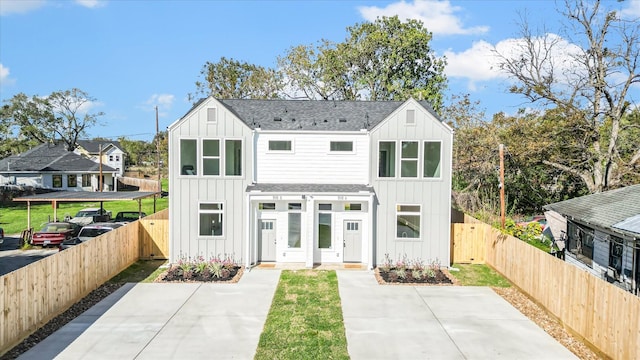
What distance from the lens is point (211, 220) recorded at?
1641 cm

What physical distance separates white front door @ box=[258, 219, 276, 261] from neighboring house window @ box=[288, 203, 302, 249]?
2.28 feet

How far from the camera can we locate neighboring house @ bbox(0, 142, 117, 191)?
135 feet

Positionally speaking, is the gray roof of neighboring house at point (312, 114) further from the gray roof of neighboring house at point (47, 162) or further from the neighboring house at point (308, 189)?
the gray roof of neighboring house at point (47, 162)

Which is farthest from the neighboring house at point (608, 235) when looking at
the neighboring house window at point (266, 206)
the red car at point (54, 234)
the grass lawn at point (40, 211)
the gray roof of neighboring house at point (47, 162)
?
the gray roof of neighboring house at point (47, 162)

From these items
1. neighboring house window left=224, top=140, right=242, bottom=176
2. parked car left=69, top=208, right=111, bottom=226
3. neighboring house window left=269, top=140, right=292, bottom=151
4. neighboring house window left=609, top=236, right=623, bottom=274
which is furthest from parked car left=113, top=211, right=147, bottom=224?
neighboring house window left=609, top=236, right=623, bottom=274

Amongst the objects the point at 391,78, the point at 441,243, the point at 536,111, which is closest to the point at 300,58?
the point at 391,78

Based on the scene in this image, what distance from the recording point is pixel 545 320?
11.2 meters

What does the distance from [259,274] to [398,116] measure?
8199 mm

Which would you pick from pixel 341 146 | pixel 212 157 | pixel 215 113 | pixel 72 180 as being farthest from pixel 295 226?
pixel 72 180

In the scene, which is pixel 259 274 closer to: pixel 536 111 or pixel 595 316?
pixel 595 316

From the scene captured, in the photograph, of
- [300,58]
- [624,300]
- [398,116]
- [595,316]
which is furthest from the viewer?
[300,58]

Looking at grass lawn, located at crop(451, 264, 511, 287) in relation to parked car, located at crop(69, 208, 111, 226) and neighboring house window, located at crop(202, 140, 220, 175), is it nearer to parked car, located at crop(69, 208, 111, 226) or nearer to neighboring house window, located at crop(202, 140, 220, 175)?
neighboring house window, located at crop(202, 140, 220, 175)

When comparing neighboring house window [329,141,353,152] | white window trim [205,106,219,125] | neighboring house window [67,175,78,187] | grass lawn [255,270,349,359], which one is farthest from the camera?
neighboring house window [67,175,78,187]

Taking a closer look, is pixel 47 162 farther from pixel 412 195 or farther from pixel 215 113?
pixel 412 195
